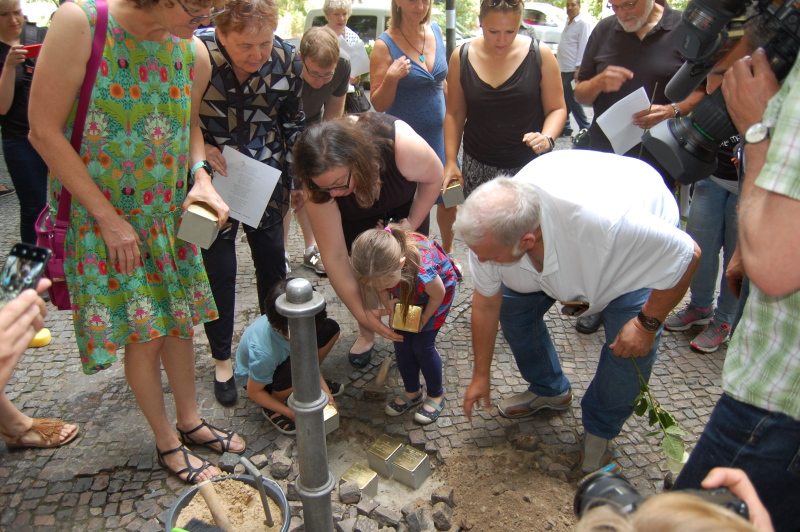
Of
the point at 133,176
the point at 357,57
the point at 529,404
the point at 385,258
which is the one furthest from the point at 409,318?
the point at 357,57

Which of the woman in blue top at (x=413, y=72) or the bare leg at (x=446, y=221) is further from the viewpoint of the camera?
the bare leg at (x=446, y=221)

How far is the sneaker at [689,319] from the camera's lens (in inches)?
144

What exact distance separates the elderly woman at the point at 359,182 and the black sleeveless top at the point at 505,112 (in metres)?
0.79

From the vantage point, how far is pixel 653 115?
321 cm

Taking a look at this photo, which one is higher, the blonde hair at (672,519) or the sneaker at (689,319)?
the blonde hair at (672,519)

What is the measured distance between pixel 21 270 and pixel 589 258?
6.05 feet

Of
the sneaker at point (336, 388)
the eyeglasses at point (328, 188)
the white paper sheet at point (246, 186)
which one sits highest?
the eyeglasses at point (328, 188)

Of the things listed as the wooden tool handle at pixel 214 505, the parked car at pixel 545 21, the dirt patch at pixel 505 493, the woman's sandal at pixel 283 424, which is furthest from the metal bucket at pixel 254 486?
the parked car at pixel 545 21

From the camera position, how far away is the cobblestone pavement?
8.23ft

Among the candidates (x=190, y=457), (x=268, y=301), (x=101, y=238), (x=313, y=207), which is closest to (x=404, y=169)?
(x=313, y=207)

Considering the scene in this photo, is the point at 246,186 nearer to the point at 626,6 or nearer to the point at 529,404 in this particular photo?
the point at 529,404

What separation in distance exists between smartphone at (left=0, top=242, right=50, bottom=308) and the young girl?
4.36 feet

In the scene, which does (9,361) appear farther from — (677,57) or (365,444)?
(677,57)

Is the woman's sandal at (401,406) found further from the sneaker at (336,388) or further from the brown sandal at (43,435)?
the brown sandal at (43,435)
